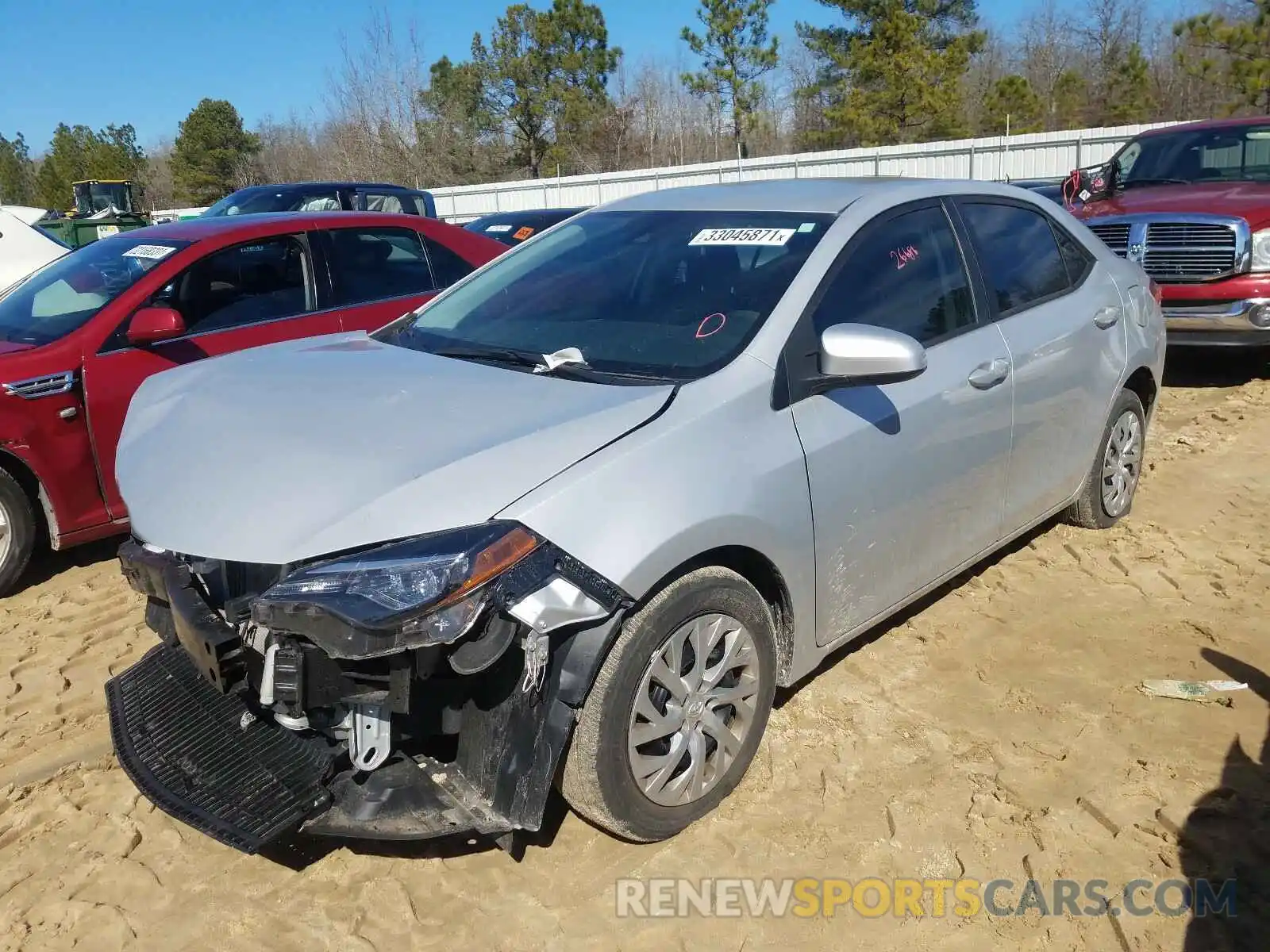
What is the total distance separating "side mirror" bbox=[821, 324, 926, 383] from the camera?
295cm

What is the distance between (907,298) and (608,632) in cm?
178

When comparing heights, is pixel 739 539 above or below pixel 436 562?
below

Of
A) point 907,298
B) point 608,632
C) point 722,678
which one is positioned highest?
point 907,298

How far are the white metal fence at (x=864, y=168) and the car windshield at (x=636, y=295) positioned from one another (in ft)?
67.4

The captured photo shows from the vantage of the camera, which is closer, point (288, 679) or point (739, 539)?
point (288, 679)

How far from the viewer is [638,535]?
2.54m

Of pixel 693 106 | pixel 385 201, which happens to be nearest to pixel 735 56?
pixel 693 106

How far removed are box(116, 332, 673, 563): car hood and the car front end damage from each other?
0.28 ft

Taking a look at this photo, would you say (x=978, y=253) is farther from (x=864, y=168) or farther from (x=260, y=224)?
(x=864, y=168)

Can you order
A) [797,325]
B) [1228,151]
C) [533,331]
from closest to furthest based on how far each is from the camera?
[797,325] < [533,331] < [1228,151]

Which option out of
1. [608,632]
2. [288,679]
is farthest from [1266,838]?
[288,679]

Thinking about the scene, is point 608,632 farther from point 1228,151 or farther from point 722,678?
point 1228,151

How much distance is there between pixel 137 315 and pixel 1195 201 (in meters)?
7.88

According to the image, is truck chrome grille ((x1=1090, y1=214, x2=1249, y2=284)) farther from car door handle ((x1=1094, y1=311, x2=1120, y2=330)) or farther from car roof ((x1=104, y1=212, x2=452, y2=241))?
car roof ((x1=104, y1=212, x2=452, y2=241))
